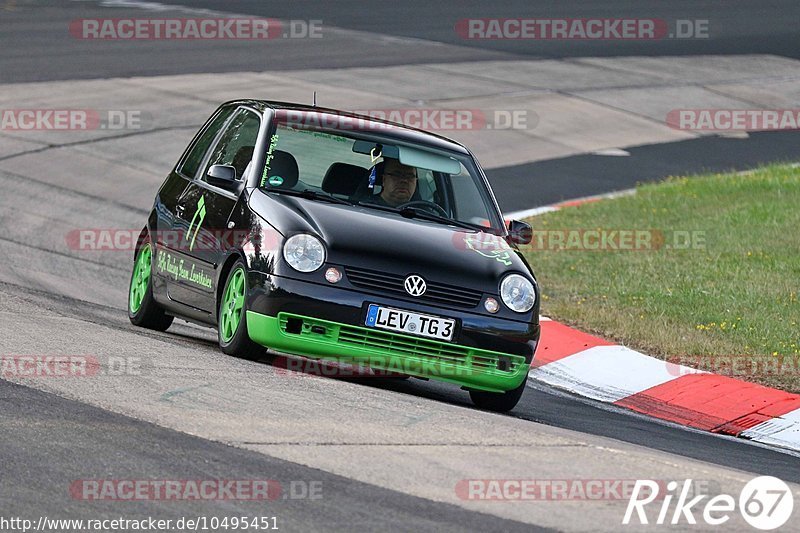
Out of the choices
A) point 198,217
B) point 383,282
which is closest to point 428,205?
point 383,282

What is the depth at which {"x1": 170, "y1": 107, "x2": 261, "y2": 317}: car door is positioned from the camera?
31.0 feet

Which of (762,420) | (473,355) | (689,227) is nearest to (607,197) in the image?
(689,227)

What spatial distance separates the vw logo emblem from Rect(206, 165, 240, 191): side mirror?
1.51 metres

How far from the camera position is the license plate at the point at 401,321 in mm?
8469

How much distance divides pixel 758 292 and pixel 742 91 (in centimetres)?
1484

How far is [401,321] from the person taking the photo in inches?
334

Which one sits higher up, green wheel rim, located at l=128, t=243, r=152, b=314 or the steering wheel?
the steering wheel

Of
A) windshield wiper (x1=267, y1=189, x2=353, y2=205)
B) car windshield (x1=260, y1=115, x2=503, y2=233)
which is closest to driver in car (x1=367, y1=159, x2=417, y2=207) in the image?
car windshield (x1=260, y1=115, x2=503, y2=233)

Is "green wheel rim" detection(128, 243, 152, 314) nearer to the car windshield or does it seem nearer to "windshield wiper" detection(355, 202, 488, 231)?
the car windshield

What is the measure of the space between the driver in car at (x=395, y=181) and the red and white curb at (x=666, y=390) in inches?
80.6

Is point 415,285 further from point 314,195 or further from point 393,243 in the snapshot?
point 314,195

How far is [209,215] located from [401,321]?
1.81m

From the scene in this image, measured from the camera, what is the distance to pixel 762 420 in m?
9.73

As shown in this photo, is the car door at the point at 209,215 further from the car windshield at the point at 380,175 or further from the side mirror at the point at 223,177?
the car windshield at the point at 380,175
